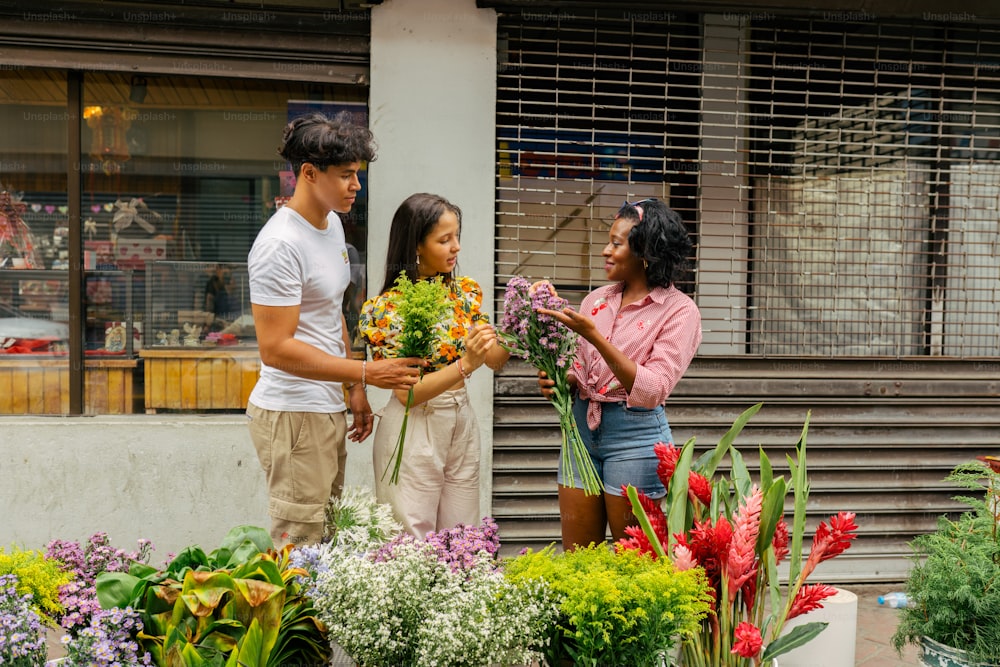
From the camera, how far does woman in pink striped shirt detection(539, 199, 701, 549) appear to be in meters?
2.93

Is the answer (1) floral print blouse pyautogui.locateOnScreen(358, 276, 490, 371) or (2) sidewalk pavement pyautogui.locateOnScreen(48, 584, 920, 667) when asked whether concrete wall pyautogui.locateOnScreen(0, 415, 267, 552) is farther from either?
(1) floral print blouse pyautogui.locateOnScreen(358, 276, 490, 371)

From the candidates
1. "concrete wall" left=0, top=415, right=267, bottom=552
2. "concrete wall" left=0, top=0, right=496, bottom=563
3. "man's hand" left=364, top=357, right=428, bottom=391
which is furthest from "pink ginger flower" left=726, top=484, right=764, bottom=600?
"concrete wall" left=0, top=415, right=267, bottom=552

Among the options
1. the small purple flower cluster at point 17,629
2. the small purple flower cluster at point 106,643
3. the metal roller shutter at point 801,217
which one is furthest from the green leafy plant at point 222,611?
the metal roller shutter at point 801,217

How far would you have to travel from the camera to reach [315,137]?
9.29ft

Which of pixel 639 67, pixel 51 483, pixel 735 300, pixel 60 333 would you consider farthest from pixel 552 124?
pixel 51 483

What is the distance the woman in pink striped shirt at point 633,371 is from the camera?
293 centimetres

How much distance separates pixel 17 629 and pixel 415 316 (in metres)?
1.37

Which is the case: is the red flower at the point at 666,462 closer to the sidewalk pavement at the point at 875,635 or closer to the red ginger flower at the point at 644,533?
the red ginger flower at the point at 644,533

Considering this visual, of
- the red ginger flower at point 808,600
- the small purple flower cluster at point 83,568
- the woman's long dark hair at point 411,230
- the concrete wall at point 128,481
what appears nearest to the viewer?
the small purple flower cluster at point 83,568

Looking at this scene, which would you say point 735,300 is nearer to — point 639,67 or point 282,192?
point 639,67

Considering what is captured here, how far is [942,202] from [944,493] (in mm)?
2000

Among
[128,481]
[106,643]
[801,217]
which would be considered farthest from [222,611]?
[801,217]

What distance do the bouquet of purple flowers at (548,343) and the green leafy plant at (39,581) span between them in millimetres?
1553

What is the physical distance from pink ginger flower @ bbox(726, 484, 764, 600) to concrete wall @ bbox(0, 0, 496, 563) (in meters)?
3.14
